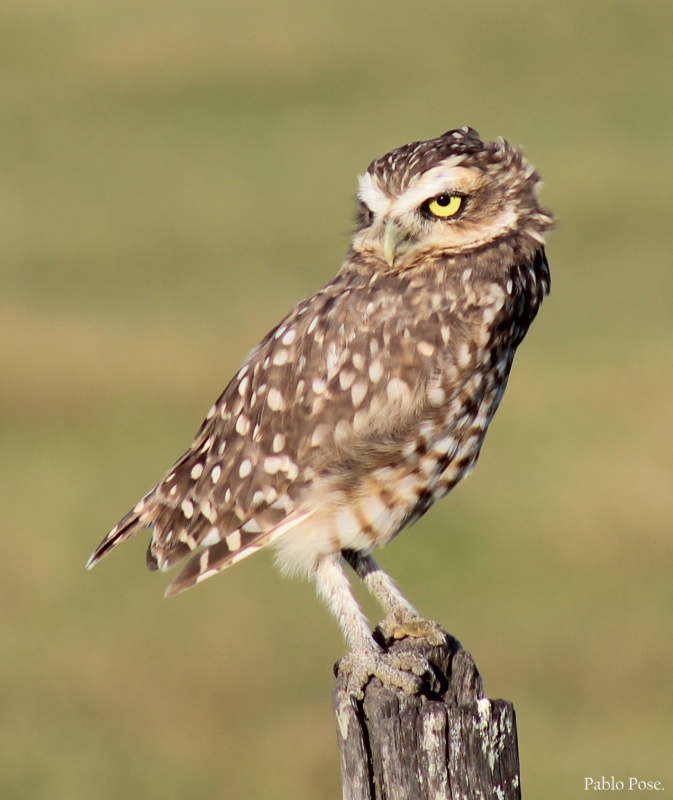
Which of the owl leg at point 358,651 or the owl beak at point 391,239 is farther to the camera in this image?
the owl beak at point 391,239

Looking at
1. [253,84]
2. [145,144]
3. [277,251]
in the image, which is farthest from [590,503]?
[253,84]

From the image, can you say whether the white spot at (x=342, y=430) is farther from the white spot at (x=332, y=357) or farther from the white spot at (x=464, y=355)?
the white spot at (x=464, y=355)

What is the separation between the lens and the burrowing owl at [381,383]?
4.43 m

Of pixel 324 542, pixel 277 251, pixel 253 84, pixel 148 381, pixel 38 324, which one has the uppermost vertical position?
pixel 253 84

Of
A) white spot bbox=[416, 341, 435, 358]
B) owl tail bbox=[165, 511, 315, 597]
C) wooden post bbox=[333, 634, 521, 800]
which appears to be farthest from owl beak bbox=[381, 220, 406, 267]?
wooden post bbox=[333, 634, 521, 800]

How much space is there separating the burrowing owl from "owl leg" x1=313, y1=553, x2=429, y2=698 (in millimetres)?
11

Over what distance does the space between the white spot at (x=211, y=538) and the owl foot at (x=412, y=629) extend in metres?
0.57

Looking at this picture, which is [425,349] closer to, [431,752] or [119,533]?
[119,533]

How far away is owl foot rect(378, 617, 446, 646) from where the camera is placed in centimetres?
441

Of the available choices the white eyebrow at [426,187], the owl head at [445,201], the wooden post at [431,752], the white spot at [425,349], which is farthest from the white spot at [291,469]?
the wooden post at [431,752]

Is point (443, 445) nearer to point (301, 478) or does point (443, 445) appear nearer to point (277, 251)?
point (301, 478)

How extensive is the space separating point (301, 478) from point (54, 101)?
20.4 meters

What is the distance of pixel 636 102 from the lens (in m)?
22.4

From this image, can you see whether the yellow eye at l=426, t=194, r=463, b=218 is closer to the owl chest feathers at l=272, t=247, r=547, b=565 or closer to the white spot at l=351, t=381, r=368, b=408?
the owl chest feathers at l=272, t=247, r=547, b=565
